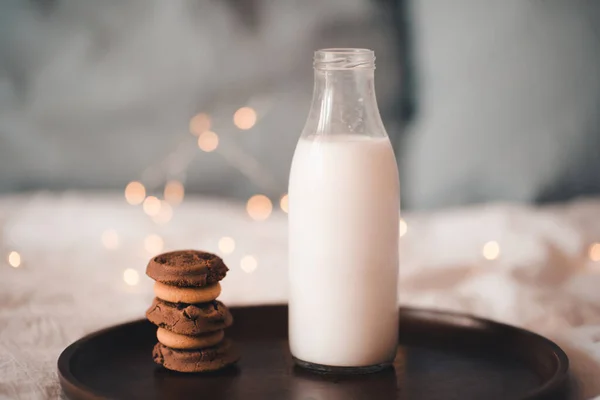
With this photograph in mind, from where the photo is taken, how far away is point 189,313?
0.84 metres

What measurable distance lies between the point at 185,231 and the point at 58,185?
0.48 meters

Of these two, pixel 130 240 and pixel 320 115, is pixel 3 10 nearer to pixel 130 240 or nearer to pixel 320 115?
pixel 130 240

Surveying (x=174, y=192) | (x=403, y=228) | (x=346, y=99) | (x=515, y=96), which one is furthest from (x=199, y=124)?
(x=346, y=99)

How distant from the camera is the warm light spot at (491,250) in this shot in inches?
60.8

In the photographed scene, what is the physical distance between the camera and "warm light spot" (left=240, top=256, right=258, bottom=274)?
149cm

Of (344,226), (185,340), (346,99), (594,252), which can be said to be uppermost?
(346,99)

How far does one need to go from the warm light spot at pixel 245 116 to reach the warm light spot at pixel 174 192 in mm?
211

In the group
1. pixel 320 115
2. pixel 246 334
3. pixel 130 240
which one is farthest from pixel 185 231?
pixel 320 115

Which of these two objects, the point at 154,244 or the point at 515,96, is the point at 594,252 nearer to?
the point at 515,96

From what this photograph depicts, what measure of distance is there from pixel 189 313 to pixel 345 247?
0.17 meters

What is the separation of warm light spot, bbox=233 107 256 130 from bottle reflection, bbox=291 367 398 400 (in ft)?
3.96

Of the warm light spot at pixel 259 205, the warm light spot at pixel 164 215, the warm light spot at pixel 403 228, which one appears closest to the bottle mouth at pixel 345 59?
the warm light spot at pixel 403 228

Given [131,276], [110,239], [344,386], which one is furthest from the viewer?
[110,239]

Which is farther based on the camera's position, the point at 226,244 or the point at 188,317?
the point at 226,244
